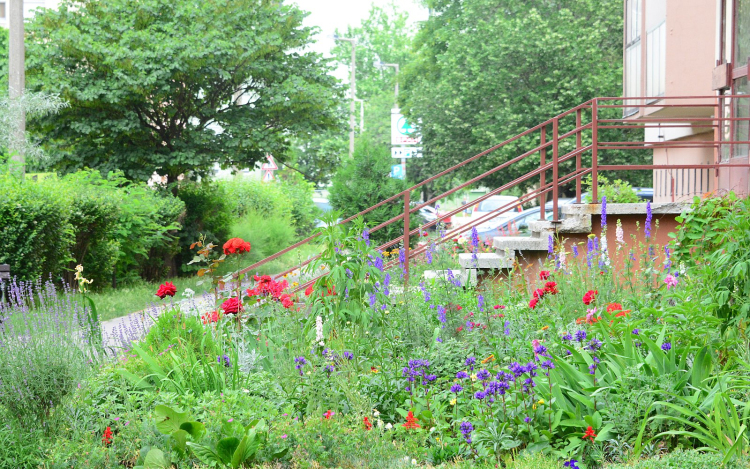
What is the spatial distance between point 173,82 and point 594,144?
1021 centimetres

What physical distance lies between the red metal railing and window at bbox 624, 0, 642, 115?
65 cm

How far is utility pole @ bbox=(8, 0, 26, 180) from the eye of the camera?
43.4ft

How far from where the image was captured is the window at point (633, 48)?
1620 cm

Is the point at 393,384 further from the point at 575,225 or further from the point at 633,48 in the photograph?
the point at 633,48

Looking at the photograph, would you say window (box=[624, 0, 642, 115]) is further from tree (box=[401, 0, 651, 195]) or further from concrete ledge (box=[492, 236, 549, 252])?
tree (box=[401, 0, 651, 195])

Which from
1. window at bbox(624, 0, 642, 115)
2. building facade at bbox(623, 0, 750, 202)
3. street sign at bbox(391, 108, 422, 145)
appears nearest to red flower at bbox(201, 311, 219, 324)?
building facade at bbox(623, 0, 750, 202)

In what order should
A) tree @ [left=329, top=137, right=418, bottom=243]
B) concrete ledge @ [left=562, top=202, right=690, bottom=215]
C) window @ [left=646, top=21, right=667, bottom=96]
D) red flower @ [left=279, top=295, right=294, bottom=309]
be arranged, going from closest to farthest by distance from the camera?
1. red flower @ [left=279, top=295, right=294, bottom=309]
2. concrete ledge @ [left=562, top=202, right=690, bottom=215]
3. window @ [left=646, top=21, right=667, bottom=96]
4. tree @ [left=329, top=137, right=418, bottom=243]

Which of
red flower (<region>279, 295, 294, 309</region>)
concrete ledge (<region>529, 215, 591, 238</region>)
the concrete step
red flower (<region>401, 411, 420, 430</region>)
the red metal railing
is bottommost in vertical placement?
red flower (<region>401, 411, 420, 430</region>)

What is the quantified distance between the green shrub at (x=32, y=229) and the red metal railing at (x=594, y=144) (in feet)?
9.32

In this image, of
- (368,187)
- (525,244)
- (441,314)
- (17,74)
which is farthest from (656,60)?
(17,74)

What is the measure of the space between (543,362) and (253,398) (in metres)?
1.71

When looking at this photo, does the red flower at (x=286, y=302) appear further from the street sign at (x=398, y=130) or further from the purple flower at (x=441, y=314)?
the street sign at (x=398, y=130)

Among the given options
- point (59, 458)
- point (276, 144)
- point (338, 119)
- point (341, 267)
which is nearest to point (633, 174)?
point (338, 119)

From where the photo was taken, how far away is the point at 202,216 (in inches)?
647
